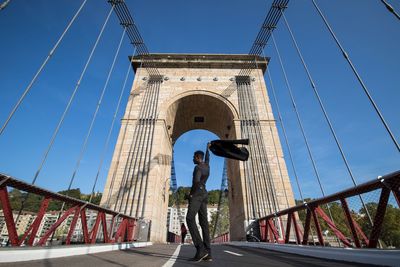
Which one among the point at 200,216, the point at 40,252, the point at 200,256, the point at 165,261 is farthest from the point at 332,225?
the point at 40,252

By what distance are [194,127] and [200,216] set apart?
55.6 ft

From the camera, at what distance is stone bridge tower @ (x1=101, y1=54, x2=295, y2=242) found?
11.8 m

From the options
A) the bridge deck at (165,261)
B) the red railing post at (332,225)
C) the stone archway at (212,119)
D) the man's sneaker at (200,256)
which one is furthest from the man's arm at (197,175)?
the stone archway at (212,119)

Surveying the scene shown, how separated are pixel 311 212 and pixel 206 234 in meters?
2.48

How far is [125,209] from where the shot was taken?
11211 mm

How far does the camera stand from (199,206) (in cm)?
367

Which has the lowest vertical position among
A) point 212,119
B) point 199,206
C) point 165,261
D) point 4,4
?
point 165,261

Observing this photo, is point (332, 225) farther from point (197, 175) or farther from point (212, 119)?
point (212, 119)

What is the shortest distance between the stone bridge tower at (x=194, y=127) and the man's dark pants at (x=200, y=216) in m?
8.42

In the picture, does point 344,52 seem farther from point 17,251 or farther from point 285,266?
point 17,251

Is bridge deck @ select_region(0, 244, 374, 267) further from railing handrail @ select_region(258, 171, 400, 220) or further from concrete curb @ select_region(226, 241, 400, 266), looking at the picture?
railing handrail @ select_region(258, 171, 400, 220)

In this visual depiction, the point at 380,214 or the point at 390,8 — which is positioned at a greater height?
the point at 390,8

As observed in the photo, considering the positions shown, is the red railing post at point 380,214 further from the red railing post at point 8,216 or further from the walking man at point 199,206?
the red railing post at point 8,216

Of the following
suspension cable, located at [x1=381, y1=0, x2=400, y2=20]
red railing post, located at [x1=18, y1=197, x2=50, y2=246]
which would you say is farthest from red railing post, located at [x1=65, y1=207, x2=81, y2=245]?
suspension cable, located at [x1=381, y1=0, x2=400, y2=20]
